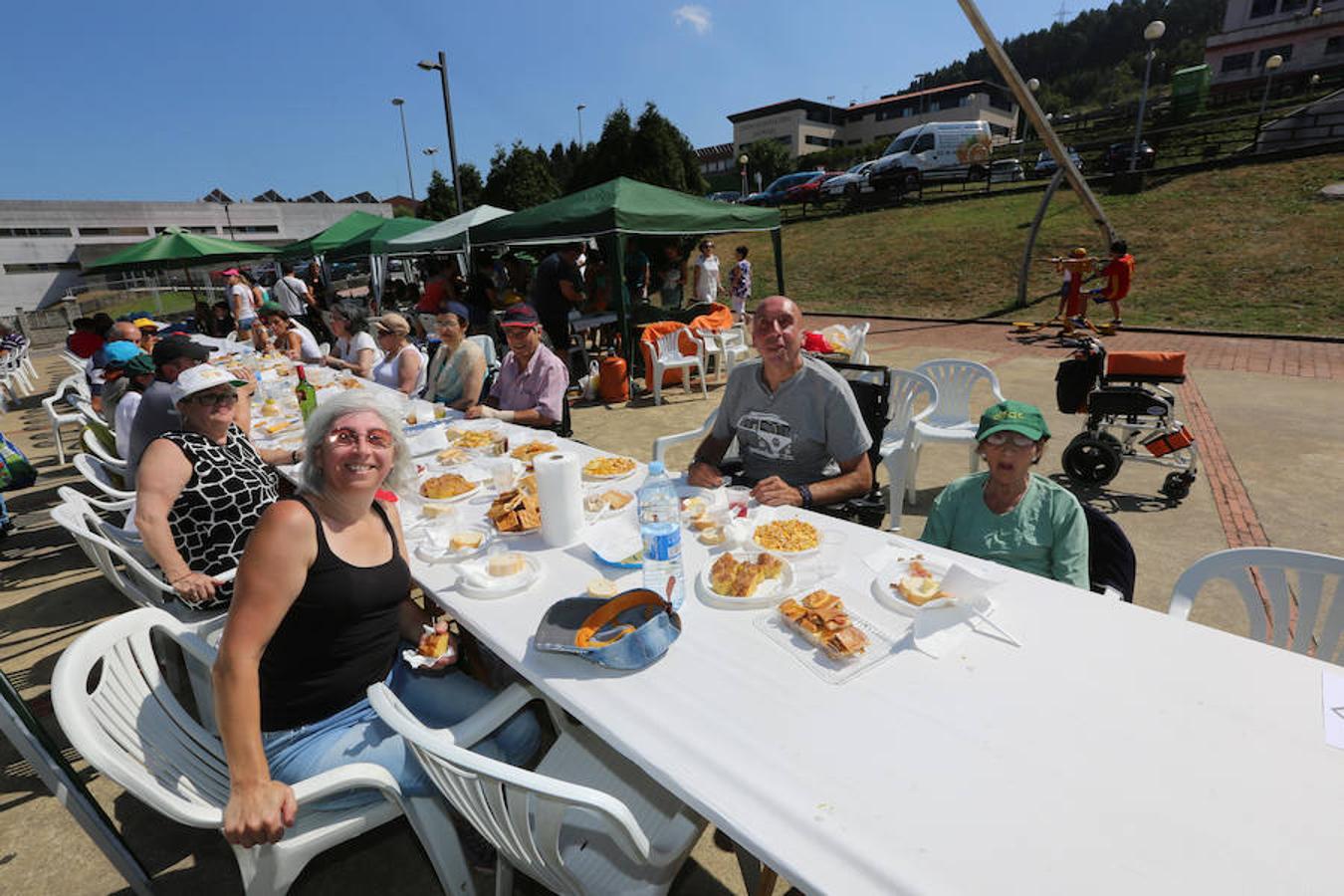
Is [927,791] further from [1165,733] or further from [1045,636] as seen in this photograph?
[1045,636]

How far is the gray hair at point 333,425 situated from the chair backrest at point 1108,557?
275cm

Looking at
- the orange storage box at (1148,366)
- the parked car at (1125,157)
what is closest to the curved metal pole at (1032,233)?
the orange storage box at (1148,366)

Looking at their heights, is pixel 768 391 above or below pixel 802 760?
above

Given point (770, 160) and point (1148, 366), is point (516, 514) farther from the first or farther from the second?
point (770, 160)

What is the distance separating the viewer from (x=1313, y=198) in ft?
48.8

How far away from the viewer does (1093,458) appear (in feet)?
16.3

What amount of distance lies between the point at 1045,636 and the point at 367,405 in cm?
234

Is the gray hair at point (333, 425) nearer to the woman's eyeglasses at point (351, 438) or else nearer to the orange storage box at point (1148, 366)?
the woman's eyeglasses at point (351, 438)

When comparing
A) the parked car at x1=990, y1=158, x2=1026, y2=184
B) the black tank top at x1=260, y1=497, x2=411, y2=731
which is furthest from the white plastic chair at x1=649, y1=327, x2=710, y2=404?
the parked car at x1=990, y1=158, x2=1026, y2=184

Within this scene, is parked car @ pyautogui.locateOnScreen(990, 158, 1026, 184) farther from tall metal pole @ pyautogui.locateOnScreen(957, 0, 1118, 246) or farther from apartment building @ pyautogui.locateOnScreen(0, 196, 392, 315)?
apartment building @ pyautogui.locateOnScreen(0, 196, 392, 315)

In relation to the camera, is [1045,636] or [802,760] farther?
[1045,636]

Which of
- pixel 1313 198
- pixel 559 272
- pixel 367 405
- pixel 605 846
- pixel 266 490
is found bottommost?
pixel 605 846

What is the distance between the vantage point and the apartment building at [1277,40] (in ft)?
115

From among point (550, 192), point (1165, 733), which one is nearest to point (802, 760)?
point (1165, 733)
